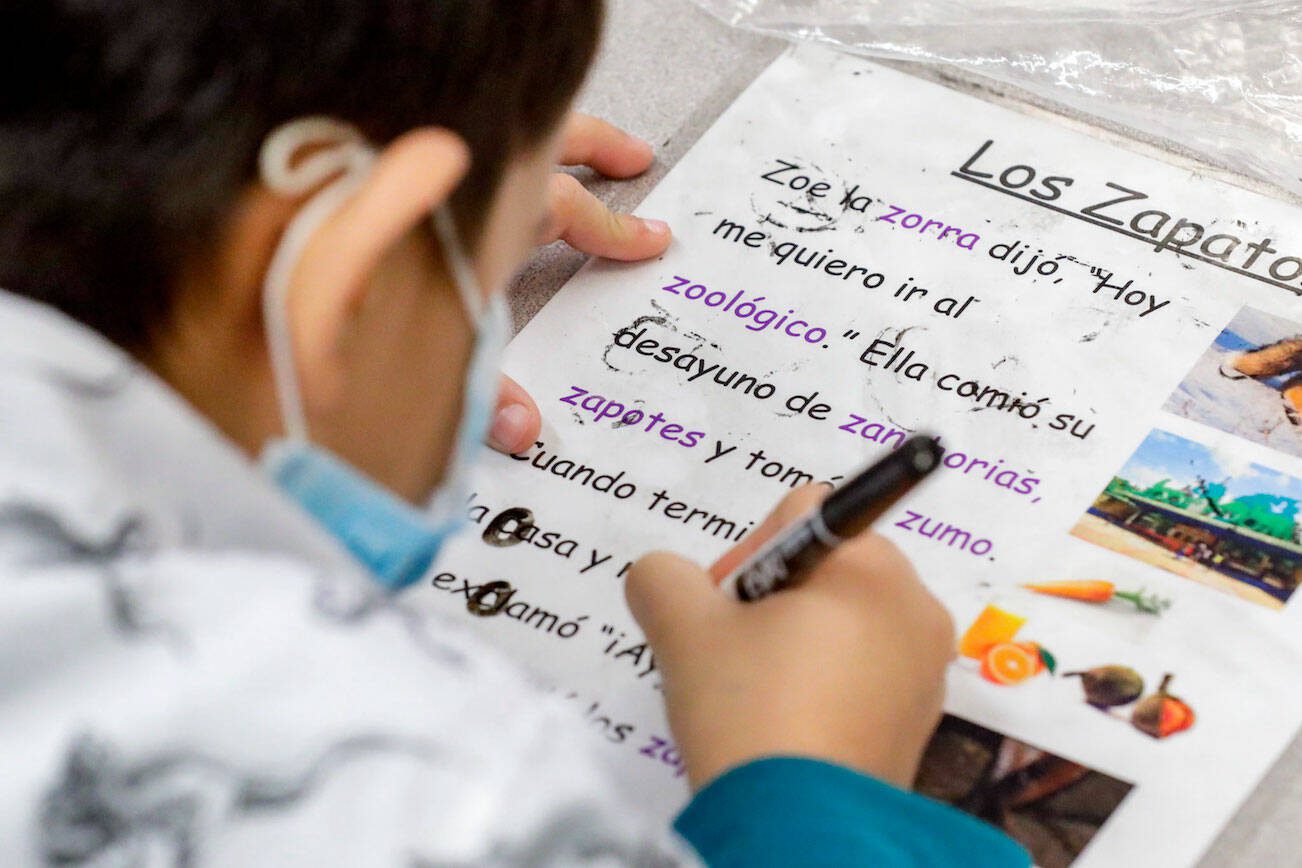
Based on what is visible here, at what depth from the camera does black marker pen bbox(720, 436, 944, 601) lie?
45cm

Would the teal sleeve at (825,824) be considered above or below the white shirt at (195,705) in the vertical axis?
below

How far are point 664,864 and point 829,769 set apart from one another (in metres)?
0.08

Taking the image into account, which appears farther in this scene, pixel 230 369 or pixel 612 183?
pixel 612 183

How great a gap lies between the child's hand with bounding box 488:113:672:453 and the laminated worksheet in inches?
0.5

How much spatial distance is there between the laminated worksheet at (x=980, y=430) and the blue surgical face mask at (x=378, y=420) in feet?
0.31

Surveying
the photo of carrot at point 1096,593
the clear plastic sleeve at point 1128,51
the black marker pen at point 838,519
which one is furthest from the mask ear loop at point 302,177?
the clear plastic sleeve at point 1128,51

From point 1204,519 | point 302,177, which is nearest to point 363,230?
point 302,177

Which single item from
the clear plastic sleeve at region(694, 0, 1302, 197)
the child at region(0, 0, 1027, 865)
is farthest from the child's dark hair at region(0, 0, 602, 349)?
the clear plastic sleeve at region(694, 0, 1302, 197)

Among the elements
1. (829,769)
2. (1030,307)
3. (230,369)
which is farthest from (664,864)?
(1030,307)

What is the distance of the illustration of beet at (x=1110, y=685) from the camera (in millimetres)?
505

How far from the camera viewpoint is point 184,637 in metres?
0.36

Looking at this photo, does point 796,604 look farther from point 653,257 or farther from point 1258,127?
point 1258,127

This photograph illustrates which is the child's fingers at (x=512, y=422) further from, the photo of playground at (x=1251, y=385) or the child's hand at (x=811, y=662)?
the photo of playground at (x=1251, y=385)

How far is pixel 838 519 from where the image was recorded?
18.2 inches
